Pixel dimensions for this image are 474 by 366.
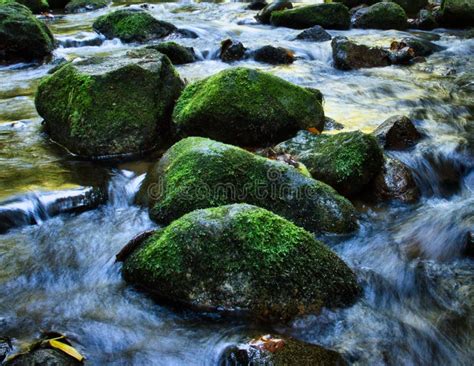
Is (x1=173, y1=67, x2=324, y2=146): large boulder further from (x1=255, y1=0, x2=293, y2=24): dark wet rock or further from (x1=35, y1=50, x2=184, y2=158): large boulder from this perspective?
(x1=255, y1=0, x2=293, y2=24): dark wet rock

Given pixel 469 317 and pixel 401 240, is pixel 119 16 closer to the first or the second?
pixel 401 240

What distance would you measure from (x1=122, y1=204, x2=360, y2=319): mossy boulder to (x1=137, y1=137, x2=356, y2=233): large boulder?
0.77 metres

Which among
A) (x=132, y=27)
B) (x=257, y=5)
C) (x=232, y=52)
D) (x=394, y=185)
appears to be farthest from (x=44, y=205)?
(x=257, y=5)

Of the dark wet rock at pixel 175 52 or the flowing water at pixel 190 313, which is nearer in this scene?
the flowing water at pixel 190 313

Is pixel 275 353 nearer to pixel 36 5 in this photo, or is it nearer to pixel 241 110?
pixel 241 110

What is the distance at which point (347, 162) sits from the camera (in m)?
5.20

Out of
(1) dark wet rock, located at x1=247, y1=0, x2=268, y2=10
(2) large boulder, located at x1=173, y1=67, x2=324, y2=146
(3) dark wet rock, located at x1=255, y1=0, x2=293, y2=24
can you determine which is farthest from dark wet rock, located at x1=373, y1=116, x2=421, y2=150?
(1) dark wet rock, located at x1=247, y1=0, x2=268, y2=10

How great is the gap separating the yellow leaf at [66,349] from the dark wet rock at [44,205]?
1.93m

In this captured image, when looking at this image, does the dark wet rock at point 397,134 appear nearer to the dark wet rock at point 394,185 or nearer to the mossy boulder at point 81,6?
the dark wet rock at point 394,185

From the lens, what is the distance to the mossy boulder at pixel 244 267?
11.3ft

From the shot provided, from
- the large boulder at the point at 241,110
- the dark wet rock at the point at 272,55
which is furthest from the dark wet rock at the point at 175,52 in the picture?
the large boulder at the point at 241,110

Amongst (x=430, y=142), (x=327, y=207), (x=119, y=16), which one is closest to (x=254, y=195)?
(x=327, y=207)

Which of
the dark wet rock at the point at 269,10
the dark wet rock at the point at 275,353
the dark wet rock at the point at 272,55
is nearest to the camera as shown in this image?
the dark wet rock at the point at 275,353

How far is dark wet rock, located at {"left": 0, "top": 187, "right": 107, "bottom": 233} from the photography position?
4.69 m
